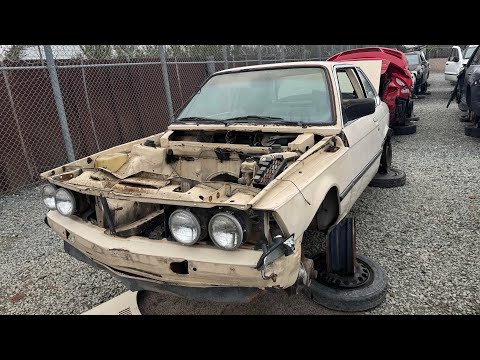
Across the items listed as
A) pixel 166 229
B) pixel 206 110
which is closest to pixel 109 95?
pixel 206 110

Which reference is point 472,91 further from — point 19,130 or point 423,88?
point 19,130

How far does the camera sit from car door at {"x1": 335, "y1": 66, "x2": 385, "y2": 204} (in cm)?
329

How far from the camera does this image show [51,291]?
325 centimetres

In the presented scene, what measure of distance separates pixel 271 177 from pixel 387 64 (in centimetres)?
612

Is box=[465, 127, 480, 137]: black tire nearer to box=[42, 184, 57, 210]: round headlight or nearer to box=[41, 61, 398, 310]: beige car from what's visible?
box=[41, 61, 398, 310]: beige car

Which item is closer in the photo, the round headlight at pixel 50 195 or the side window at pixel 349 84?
the round headlight at pixel 50 195

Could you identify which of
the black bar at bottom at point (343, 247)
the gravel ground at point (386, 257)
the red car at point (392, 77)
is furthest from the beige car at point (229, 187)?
the red car at point (392, 77)

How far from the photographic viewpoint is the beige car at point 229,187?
2098mm

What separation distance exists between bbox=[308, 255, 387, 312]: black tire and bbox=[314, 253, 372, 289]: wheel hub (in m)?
0.03

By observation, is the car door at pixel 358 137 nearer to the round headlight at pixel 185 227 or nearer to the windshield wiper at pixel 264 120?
the windshield wiper at pixel 264 120

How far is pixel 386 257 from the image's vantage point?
339 centimetres

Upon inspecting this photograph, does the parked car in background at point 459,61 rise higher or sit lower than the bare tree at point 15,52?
lower

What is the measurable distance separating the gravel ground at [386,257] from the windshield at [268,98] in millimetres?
1313

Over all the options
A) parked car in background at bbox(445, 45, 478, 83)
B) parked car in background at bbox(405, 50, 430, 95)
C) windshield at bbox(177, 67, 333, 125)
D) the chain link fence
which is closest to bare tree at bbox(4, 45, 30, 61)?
the chain link fence
